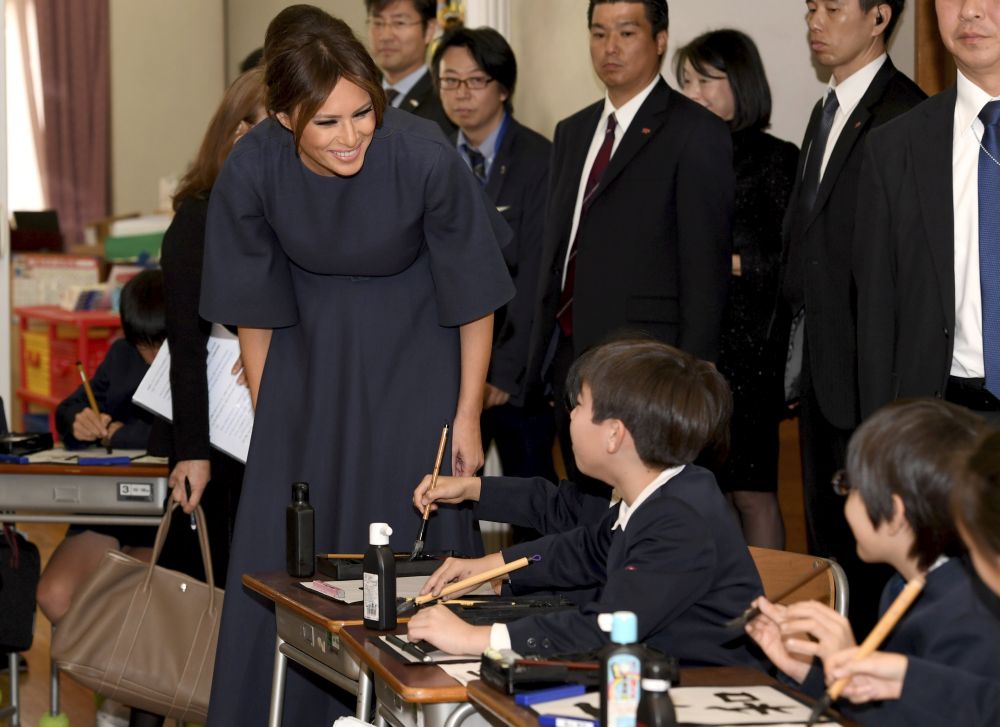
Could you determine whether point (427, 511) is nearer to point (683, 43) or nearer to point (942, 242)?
point (942, 242)

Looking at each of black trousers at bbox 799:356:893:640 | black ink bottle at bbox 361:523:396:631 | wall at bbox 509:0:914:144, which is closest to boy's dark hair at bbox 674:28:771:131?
wall at bbox 509:0:914:144

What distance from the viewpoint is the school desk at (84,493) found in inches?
148

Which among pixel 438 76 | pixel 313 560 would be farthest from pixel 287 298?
pixel 438 76

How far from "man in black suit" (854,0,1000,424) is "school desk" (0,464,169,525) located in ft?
6.28

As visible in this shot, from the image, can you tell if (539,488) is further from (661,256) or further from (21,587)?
(21,587)

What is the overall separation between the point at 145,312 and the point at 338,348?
1208mm

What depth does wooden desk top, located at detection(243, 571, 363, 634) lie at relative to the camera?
2266 millimetres

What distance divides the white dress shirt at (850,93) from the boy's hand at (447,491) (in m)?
1.30

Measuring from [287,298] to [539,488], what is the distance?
69 cm

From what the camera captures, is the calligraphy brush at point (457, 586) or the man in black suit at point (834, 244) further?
the man in black suit at point (834, 244)

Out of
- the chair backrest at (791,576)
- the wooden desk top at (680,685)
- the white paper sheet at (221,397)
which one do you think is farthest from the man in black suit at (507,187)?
the wooden desk top at (680,685)

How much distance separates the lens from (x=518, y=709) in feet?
5.60

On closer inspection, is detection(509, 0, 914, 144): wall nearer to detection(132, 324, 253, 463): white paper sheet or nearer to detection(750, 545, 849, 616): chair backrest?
detection(132, 324, 253, 463): white paper sheet

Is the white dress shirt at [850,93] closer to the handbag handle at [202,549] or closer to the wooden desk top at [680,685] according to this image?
the handbag handle at [202,549]
